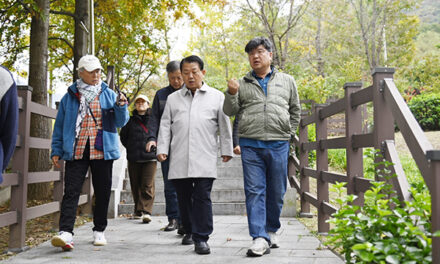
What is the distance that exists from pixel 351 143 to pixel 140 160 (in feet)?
11.3

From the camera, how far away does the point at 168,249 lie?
15.2 ft

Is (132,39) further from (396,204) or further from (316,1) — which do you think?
(396,204)

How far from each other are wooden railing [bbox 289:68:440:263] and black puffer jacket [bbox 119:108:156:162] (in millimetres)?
2373

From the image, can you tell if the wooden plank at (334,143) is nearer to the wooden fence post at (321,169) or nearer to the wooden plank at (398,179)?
the wooden fence post at (321,169)

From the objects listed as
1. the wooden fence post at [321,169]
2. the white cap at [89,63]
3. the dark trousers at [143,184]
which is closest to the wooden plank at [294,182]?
the wooden fence post at [321,169]

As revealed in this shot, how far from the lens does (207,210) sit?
4.41 meters

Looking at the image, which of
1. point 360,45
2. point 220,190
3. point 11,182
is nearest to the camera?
point 11,182

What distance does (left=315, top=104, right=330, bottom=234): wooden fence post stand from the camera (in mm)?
5422

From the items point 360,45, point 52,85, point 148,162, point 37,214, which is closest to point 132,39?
point 52,85

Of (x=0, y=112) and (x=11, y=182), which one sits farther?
(x=11, y=182)

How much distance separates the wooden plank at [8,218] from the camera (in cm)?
421

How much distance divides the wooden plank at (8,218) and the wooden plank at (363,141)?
326 centimetres

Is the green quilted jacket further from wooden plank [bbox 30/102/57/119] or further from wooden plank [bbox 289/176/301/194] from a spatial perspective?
wooden plank [bbox 289/176/301/194]

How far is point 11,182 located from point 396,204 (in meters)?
3.41
